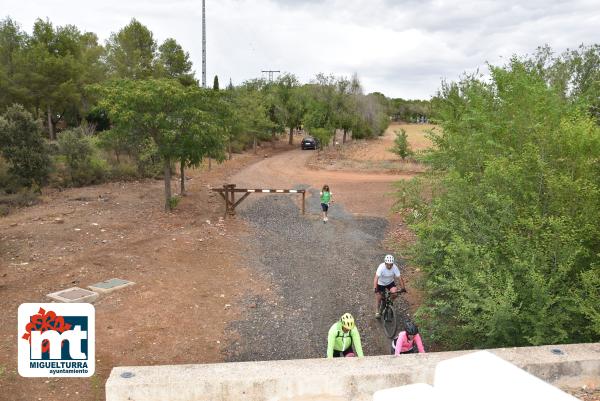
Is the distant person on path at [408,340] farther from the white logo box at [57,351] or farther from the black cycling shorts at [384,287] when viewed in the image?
the white logo box at [57,351]

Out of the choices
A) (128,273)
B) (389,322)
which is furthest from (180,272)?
(389,322)

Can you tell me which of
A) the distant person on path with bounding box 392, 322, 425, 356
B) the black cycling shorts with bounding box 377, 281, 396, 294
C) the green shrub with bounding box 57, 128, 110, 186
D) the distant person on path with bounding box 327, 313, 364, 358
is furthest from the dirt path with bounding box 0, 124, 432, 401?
the distant person on path with bounding box 327, 313, 364, 358

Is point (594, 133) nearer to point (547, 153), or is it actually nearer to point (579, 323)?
point (547, 153)

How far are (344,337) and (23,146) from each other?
1843 centimetres

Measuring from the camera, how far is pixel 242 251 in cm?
1358

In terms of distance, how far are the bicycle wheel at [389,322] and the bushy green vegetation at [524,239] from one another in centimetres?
72

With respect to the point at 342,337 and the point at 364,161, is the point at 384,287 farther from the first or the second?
the point at 364,161

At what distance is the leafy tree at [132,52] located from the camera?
133 feet

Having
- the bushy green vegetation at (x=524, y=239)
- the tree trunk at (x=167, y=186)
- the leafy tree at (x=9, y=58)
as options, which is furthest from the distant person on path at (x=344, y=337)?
the leafy tree at (x=9, y=58)

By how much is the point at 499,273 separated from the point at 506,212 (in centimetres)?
108

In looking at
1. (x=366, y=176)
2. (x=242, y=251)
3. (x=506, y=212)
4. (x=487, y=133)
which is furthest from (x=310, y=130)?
(x=506, y=212)

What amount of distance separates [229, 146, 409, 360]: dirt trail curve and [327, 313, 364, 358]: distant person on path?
6.24 feet

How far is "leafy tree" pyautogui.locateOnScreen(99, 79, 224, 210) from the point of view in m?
15.8

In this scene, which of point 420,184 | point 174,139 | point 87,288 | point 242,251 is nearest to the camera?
point 87,288
